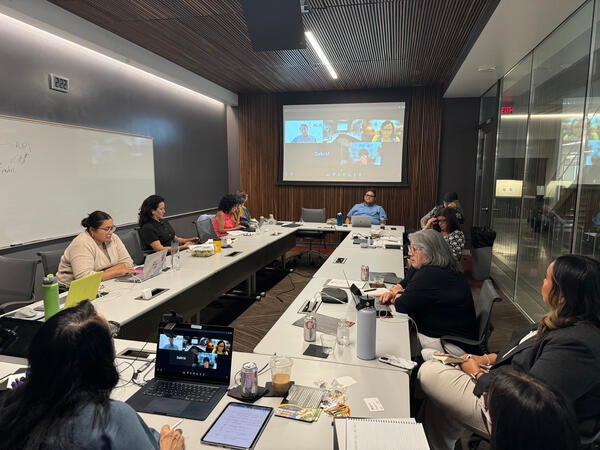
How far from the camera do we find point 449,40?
467 cm

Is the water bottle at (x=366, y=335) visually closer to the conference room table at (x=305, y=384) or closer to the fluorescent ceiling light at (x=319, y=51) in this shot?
the conference room table at (x=305, y=384)

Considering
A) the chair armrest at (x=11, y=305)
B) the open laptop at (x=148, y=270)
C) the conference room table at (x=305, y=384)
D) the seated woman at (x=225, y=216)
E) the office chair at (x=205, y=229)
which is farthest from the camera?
the seated woman at (x=225, y=216)

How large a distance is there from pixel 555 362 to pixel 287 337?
1226 mm

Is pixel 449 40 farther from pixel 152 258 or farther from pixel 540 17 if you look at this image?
pixel 152 258

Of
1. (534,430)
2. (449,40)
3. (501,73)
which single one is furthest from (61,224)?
(501,73)

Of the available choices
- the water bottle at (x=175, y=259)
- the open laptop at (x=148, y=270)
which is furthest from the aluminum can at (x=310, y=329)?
the water bottle at (x=175, y=259)

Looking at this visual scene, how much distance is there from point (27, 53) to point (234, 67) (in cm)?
284

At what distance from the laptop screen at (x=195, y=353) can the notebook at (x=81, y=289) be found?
759mm

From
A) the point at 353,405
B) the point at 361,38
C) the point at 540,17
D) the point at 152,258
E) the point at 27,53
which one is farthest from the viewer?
the point at 361,38

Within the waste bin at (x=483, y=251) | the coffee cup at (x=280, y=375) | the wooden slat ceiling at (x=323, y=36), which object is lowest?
the waste bin at (x=483, y=251)

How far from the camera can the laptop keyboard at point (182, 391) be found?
150 cm

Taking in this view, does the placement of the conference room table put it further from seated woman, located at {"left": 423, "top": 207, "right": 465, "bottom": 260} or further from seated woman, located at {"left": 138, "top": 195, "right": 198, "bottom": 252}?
seated woman, located at {"left": 423, "top": 207, "right": 465, "bottom": 260}

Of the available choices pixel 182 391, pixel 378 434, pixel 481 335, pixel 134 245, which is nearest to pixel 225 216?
pixel 134 245

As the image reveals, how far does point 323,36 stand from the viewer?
14.9 feet
